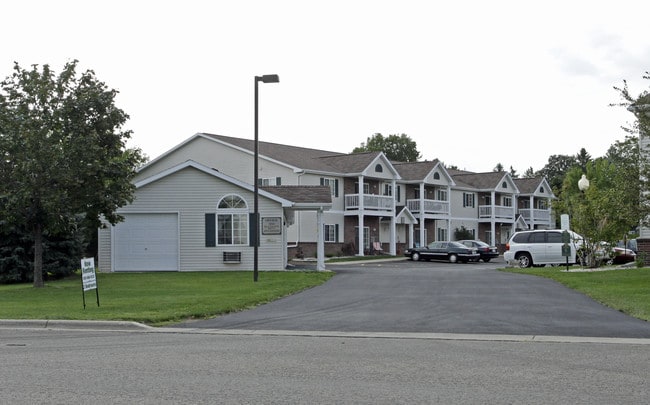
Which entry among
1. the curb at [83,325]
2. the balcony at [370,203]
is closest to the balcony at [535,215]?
the balcony at [370,203]

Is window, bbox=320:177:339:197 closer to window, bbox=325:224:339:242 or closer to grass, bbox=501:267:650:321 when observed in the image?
window, bbox=325:224:339:242

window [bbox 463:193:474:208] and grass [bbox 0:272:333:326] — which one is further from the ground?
window [bbox 463:193:474:208]

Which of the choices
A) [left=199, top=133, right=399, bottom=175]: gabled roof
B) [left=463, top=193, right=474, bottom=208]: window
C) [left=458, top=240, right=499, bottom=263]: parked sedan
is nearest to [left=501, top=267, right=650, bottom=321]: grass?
[left=458, top=240, right=499, bottom=263]: parked sedan

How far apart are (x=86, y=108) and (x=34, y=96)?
157 cm

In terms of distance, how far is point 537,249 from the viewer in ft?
107

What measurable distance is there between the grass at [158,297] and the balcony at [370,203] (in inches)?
833

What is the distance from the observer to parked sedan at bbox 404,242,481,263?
A: 44.8 metres

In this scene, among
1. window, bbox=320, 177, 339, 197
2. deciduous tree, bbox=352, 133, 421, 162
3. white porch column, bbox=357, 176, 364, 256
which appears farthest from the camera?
deciduous tree, bbox=352, 133, 421, 162

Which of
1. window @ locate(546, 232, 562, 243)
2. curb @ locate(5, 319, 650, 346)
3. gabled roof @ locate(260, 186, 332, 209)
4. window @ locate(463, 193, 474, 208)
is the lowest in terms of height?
curb @ locate(5, 319, 650, 346)

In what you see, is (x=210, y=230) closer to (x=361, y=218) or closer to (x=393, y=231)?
(x=361, y=218)

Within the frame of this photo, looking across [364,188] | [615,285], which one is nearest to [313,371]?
[615,285]

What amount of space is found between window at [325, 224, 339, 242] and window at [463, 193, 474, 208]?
19916 millimetres

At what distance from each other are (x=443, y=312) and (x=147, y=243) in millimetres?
18928

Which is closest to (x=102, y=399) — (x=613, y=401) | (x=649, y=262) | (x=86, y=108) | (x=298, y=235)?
(x=613, y=401)
